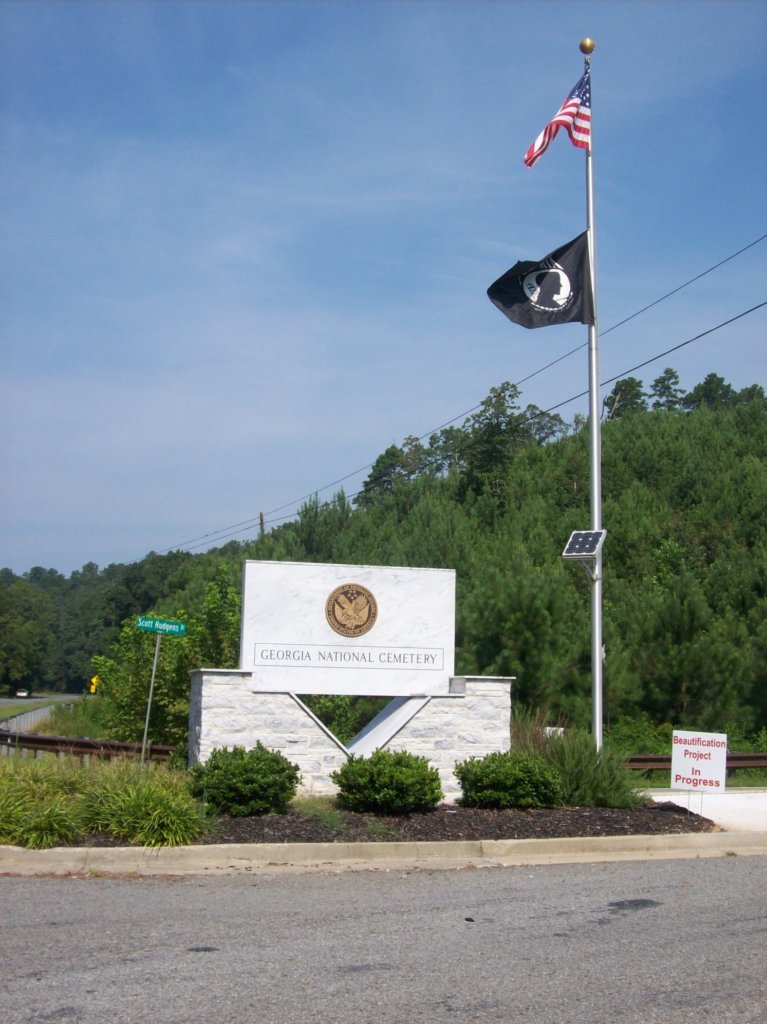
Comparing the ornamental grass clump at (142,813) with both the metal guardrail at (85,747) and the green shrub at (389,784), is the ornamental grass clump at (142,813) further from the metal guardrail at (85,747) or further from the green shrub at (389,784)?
the metal guardrail at (85,747)

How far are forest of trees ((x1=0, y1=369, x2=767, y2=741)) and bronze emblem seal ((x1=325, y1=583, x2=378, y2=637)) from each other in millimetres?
9314

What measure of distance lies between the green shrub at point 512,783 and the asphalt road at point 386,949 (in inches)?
89.1

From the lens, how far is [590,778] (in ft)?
42.1

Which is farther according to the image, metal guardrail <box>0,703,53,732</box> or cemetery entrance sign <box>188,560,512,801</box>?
metal guardrail <box>0,703,53,732</box>

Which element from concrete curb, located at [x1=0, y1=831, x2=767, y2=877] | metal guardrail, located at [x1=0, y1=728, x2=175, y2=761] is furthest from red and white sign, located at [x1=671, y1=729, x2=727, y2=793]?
metal guardrail, located at [x1=0, y1=728, x2=175, y2=761]

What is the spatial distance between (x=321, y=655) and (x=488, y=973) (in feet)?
23.1

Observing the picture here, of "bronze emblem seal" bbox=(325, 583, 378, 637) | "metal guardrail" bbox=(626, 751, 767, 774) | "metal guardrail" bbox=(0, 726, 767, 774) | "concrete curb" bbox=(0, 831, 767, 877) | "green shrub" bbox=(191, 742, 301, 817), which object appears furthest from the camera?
"metal guardrail" bbox=(626, 751, 767, 774)

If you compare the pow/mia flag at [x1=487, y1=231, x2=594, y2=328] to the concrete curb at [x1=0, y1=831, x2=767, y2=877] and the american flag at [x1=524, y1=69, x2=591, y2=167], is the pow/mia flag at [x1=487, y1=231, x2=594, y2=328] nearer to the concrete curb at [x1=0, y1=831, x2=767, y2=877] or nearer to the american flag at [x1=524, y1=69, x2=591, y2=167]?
the american flag at [x1=524, y1=69, x2=591, y2=167]

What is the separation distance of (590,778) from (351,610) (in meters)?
3.48

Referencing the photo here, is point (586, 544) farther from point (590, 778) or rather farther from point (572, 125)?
point (572, 125)

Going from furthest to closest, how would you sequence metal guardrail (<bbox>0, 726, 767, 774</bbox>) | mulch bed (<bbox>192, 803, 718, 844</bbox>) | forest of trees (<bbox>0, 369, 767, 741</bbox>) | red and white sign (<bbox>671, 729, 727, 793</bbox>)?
forest of trees (<bbox>0, 369, 767, 741</bbox>) < metal guardrail (<bbox>0, 726, 767, 774</bbox>) < red and white sign (<bbox>671, 729, 727, 793</bbox>) < mulch bed (<bbox>192, 803, 718, 844</bbox>)

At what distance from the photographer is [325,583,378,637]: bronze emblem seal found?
44.3 feet

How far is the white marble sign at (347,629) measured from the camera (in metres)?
13.2

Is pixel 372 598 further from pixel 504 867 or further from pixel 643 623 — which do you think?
pixel 643 623
